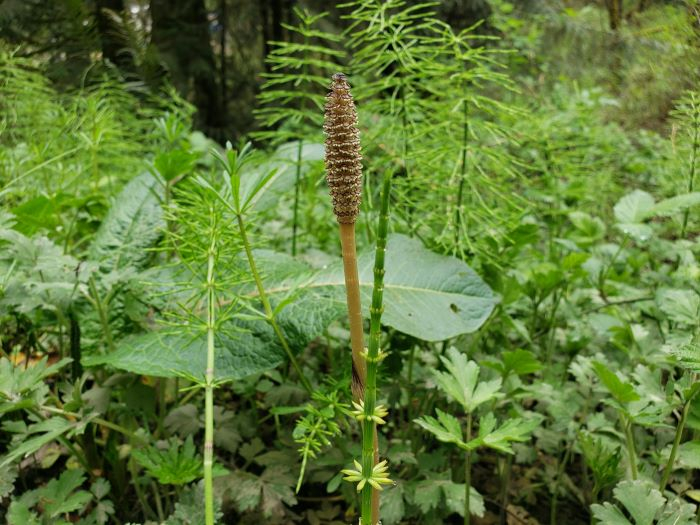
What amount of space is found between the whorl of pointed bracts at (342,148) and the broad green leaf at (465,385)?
18.2 inches

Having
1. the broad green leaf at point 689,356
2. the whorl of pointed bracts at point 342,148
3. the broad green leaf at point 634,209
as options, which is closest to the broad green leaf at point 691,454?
the broad green leaf at point 689,356

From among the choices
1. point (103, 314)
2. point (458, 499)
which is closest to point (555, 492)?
point (458, 499)

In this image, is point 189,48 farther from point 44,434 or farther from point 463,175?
point 44,434

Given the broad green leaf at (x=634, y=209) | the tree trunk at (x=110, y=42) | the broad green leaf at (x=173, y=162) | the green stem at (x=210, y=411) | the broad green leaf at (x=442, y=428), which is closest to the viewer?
the green stem at (x=210, y=411)

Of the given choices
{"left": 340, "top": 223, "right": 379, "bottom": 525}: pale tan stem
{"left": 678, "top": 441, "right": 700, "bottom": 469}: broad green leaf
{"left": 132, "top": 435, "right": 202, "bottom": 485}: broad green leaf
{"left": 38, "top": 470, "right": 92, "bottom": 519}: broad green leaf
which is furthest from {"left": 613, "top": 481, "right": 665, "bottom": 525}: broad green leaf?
{"left": 38, "top": 470, "right": 92, "bottom": 519}: broad green leaf

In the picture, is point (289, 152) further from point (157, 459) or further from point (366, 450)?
point (366, 450)

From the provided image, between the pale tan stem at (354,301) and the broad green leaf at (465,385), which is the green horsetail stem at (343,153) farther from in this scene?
the broad green leaf at (465,385)

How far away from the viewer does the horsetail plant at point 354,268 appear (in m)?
0.60

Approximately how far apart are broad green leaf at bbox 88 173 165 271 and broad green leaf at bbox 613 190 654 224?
128 cm

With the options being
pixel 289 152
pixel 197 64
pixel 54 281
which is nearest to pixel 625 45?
pixel 197 64

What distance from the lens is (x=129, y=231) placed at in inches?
58.0

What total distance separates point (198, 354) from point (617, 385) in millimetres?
819

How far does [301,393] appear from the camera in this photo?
1316 mm

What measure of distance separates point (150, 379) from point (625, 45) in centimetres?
551
